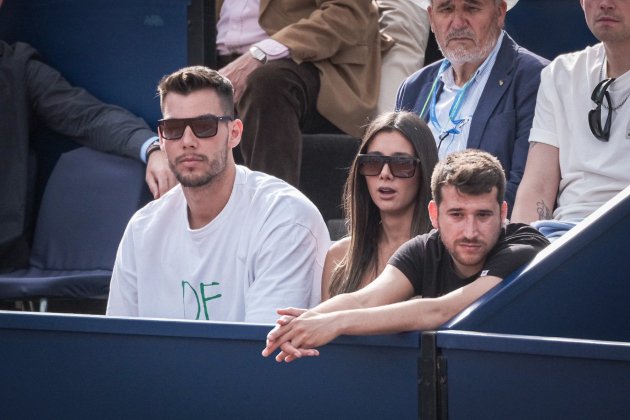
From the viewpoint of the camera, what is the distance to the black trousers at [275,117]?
4223 mm

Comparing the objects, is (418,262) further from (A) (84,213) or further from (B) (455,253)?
(A) (84,213)

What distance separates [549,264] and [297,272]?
3.12 ft

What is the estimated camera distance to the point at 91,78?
16.0 ft

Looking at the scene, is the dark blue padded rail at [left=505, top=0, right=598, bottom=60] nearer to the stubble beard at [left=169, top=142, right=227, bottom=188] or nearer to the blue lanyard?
the blue lanyard

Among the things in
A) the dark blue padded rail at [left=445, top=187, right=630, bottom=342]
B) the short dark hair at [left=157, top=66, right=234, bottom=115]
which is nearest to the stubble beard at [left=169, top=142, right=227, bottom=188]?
the short dark hair at [left=157, top=66, right=234, bottom=115]

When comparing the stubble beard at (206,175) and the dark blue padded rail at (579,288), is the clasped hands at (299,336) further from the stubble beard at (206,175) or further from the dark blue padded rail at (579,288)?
the stubble beard at (206,175)

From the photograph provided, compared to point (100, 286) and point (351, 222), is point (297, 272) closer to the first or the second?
point (351, 222)

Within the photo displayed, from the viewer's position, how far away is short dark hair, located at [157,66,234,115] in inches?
141

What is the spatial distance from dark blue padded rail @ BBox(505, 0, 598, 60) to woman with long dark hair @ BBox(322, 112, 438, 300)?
64.8 inches

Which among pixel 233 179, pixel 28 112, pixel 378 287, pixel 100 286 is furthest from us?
pixel 28 112

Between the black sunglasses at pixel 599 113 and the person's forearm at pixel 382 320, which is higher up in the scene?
the black sunglasses at pixel 599 113

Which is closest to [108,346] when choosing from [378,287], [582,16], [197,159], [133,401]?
[133,401]

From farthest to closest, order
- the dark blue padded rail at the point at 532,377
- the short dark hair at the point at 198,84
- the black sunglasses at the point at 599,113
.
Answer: the short dark hair at the point at 198,84, the black sunglasses at the point at 599,113, the dark blue padded rail at the point at 532,377

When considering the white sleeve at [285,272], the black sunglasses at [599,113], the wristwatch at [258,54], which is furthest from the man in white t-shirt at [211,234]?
the black sunglasses at [599,113]
